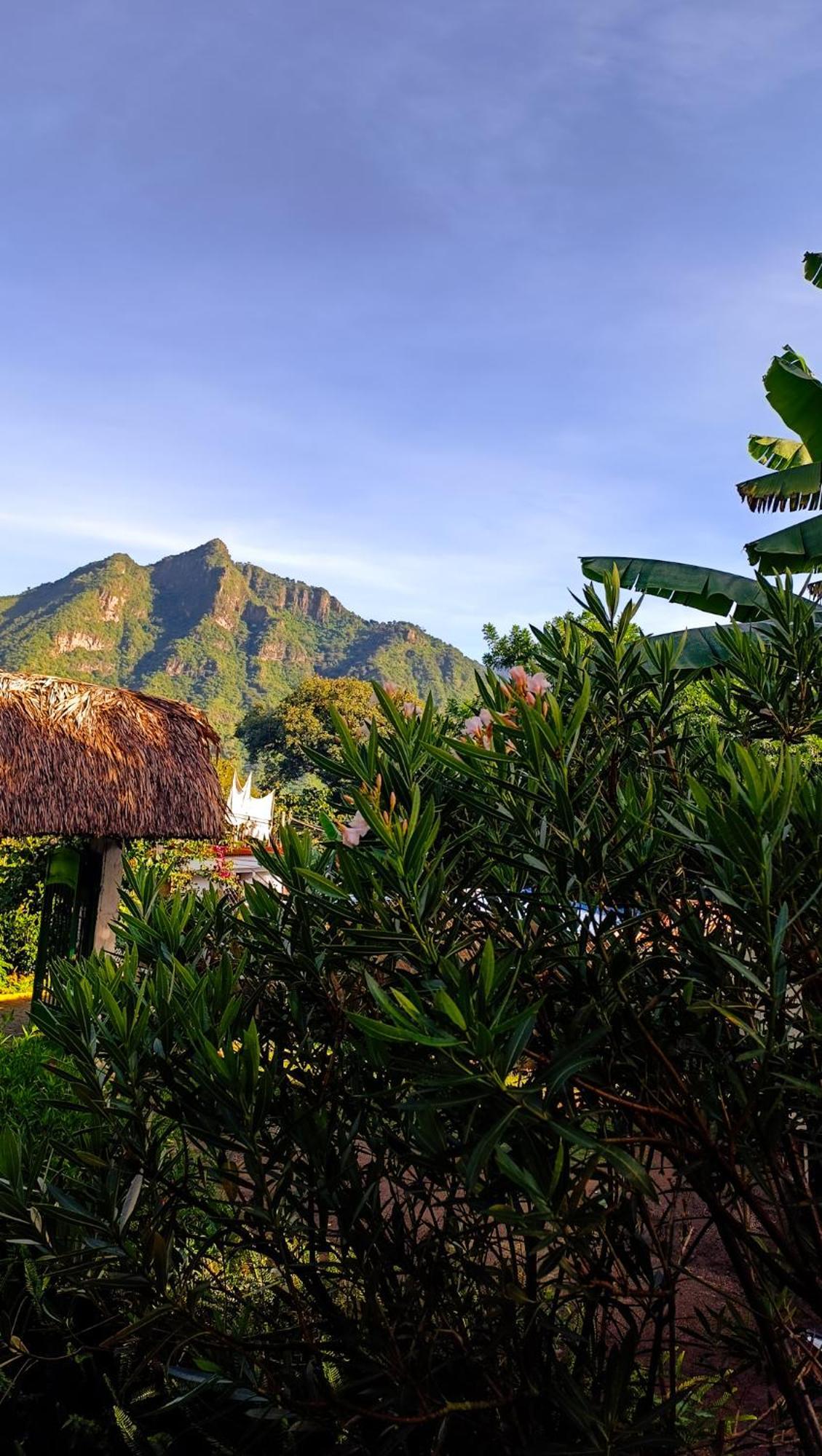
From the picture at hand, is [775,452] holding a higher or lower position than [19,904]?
higher

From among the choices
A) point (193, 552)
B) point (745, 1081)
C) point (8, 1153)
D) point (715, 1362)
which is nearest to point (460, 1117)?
point (745, 1081)

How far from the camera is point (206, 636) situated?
363 ft

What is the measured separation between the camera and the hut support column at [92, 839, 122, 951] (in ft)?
25.8

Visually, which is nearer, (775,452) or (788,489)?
(788,489)

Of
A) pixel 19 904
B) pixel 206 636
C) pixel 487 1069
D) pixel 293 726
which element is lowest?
pixel 19 904

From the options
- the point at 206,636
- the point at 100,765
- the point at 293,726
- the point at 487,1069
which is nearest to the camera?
the point at 487,1069

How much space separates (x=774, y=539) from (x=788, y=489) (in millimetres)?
1506

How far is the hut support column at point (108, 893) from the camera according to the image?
786cm

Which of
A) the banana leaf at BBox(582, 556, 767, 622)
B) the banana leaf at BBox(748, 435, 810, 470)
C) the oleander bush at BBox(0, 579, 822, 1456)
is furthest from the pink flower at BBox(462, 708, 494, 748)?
the banana leaf at BBox(748, 435, 810, 470)

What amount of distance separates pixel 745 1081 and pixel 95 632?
107 meters

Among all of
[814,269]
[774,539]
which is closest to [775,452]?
[814,269]

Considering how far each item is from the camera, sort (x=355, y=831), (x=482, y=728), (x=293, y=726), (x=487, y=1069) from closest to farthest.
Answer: (x=487, y=1069), (x=355, y=831), (x=482, y=728), (x=293, y=726)

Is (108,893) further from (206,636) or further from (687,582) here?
(206,636)

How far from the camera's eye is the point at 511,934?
170cm
